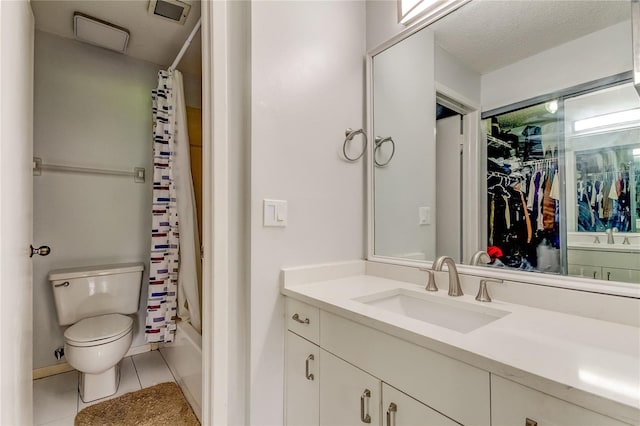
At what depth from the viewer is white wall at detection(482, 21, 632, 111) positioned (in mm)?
890

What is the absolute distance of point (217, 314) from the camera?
1158 mm

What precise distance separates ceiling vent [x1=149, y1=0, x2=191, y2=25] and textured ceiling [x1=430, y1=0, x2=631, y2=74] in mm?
1460

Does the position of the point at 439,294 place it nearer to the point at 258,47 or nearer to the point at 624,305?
the point at 624,305

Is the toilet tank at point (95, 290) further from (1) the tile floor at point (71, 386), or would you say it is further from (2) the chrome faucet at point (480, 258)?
(2) the chrome faucet at point (480, 258)

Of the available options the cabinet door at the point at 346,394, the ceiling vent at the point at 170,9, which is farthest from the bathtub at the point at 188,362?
the ceiling vent at the point at 170,9

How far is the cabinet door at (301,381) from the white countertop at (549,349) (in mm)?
231

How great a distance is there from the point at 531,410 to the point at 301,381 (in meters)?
0.81

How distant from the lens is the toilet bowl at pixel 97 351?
1614 mm

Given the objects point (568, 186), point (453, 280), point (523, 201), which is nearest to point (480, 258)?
point (453, 280)

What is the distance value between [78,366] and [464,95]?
2.43 meters

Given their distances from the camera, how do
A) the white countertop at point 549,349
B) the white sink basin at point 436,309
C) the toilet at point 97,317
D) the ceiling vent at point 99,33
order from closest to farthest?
the white countertop at point 549,349, the white sink basin at point 436,309, the toilet at point 97,317, the ceiling vent at point 99,33

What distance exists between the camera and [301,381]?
1149 mm

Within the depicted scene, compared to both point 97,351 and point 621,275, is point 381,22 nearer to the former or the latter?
point 621,275

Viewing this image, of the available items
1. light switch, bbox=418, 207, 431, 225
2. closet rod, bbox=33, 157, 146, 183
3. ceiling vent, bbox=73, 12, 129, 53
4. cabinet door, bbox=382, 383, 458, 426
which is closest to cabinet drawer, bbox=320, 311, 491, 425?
cabinet door, bbox=382, 383, 458, 426
